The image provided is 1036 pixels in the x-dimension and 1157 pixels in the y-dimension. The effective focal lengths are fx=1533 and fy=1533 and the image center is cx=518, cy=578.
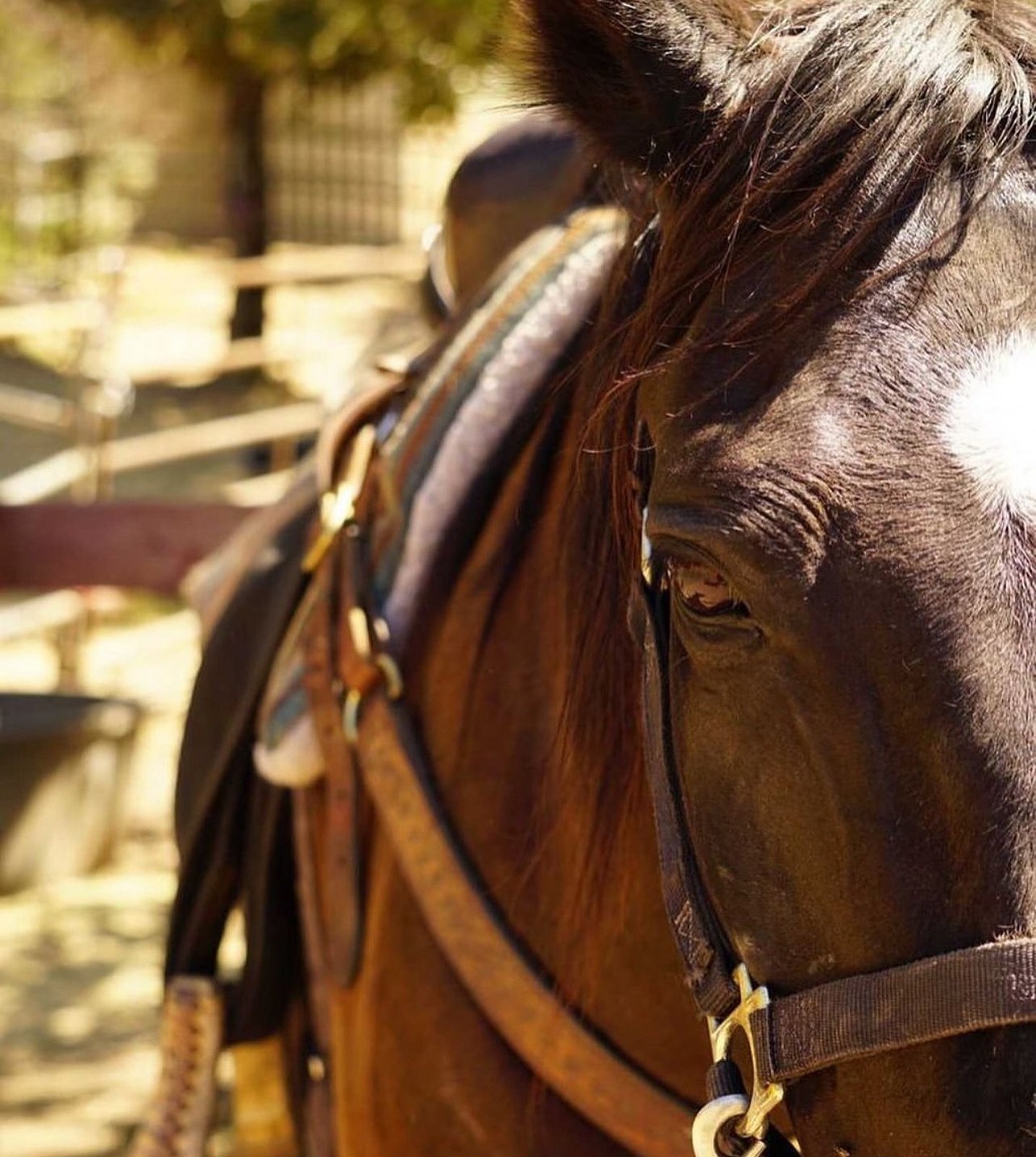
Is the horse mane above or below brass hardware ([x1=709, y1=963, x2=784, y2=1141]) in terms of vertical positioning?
above

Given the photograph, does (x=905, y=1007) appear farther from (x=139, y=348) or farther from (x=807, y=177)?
(x=139, y=348)

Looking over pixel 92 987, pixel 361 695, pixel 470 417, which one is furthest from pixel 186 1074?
pixel 92 987

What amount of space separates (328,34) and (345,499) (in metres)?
7.84

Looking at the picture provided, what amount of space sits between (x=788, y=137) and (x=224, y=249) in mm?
16029

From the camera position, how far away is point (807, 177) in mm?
1209

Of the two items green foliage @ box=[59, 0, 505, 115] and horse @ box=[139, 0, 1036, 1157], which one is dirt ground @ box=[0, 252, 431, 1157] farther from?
green foliage @ box=[59, 0, 505, 115]

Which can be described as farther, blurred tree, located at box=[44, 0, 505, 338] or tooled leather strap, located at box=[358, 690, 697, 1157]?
blurred tree, located at box=[44, 0, 505, 338]

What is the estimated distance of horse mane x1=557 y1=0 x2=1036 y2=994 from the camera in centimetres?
116

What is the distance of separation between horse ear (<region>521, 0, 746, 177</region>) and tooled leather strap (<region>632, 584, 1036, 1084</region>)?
1.29ft

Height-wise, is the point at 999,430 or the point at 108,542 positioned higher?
the point at 999,430

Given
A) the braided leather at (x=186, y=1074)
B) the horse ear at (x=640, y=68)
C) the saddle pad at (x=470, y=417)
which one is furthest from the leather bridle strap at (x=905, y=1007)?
the braided leather at (x=186, y=1074)

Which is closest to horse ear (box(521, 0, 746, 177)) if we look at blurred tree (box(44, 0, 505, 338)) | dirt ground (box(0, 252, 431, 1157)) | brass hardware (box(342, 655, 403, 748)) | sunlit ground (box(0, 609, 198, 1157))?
brass hardware (box(342, 655, 403, 748))

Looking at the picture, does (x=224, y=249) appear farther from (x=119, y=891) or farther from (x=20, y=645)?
(x=119, y=891)

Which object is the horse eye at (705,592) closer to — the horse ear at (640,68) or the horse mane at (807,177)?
the horse mane at (807,177)
